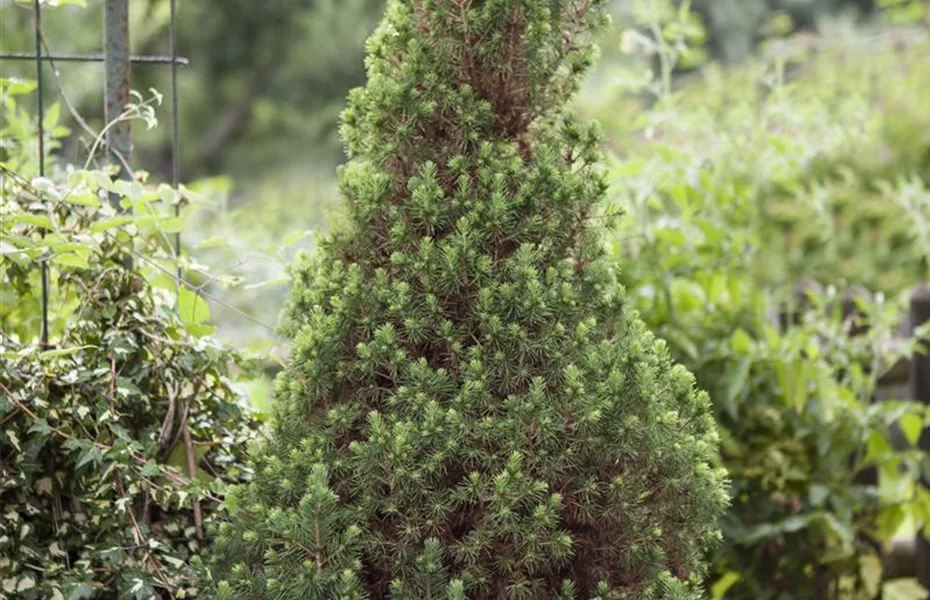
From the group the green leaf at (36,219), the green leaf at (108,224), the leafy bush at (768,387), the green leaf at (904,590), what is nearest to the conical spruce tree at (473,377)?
the green leaf at (108,224)

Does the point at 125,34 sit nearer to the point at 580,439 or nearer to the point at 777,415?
the point at 580,439

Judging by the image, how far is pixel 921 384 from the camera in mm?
4391

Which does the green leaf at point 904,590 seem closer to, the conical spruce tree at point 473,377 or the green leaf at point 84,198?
the conical spruce tree at point 473,377

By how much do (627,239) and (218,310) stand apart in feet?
21.1

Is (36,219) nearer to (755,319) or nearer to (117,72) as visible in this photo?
(117,72)

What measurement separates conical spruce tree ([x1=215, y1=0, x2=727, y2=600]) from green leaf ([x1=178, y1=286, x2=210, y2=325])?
0.42m

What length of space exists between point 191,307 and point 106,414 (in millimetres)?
382

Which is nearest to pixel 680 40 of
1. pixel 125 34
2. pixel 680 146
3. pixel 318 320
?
pixel 680 146

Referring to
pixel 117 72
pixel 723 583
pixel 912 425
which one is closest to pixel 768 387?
pixel 912 425

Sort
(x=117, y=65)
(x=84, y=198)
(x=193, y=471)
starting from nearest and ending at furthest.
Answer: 1. (x=84, y=198)
2. (x=193, y=471)
3. (x=117, y=65)

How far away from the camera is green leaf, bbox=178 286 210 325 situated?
2.47 meters

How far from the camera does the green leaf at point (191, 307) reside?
8.09 feet

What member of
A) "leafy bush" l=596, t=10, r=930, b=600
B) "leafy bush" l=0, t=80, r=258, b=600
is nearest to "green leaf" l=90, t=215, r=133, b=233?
"leafy bush" l=0, t=80, r=258, b=600

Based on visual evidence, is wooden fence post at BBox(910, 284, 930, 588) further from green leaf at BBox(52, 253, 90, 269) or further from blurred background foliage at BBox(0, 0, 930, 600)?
green leaf at BBox(52, 253, 90, 269)
